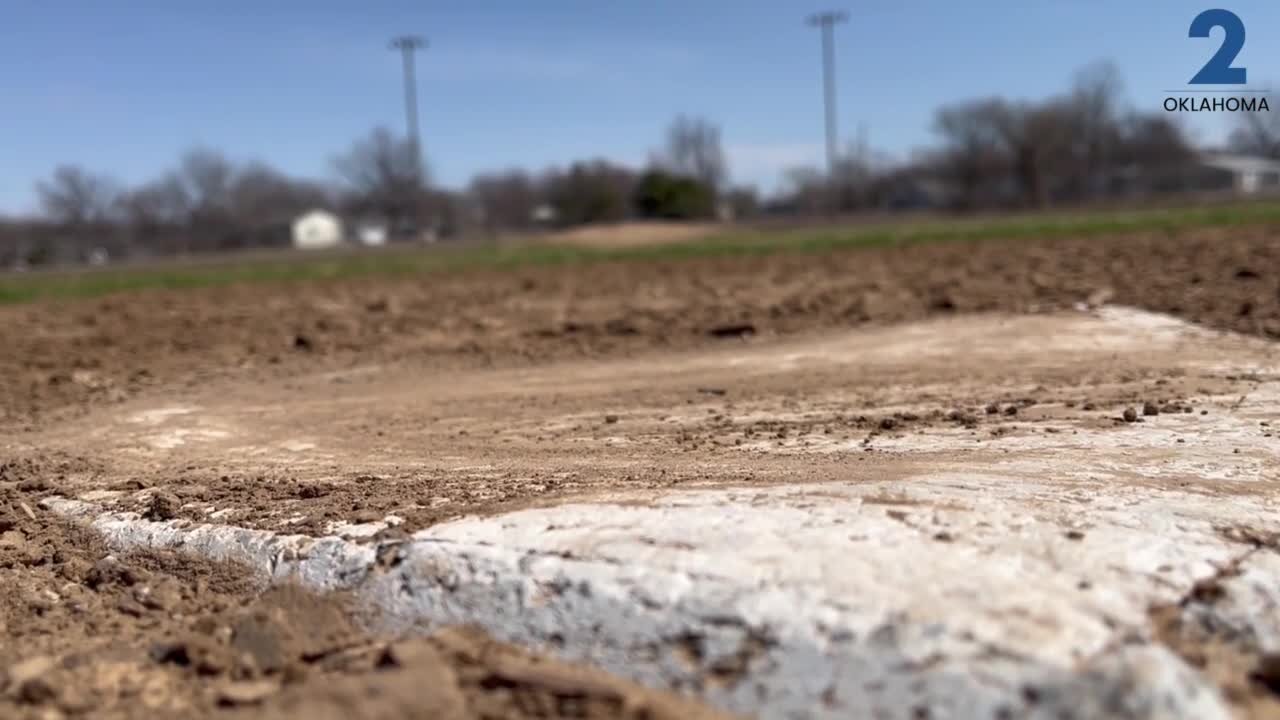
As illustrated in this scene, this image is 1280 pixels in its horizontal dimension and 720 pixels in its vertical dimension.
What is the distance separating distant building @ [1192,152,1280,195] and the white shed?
190 ft

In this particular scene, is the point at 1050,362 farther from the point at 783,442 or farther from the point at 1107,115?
the point at 1107,115

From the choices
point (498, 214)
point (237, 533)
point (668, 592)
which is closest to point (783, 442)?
point (668, 592)

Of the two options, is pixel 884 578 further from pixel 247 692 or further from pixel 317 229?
pixel 317 229

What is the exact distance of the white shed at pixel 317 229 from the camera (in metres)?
73.7

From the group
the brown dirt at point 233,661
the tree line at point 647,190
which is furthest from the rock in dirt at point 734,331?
the tree line at point 647,190

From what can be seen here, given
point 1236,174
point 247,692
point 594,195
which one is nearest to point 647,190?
point 594,195

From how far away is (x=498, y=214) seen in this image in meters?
83.2

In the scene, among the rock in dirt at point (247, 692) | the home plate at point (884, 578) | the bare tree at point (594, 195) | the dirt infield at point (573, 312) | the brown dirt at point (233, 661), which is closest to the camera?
the home plate at point (884, 578)

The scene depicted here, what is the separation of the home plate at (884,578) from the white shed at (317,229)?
238 ft

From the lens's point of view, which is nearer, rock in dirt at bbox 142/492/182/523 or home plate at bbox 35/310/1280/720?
home plate at bbox 35/310/1280/720

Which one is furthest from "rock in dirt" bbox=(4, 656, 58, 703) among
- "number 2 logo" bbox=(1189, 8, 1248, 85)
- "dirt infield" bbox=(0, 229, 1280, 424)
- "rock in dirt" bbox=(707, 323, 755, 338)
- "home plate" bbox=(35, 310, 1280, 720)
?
"number 2 logo" bbox=(1189, 8, 1248, 85)

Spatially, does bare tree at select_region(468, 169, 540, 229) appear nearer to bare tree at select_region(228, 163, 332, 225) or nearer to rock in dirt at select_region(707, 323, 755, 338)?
bare tree at select_region(228, 163, 332, 225)

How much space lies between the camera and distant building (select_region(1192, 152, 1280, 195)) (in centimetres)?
5694

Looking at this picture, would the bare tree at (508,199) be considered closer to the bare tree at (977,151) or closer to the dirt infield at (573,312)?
the bare tree at (977,151)
